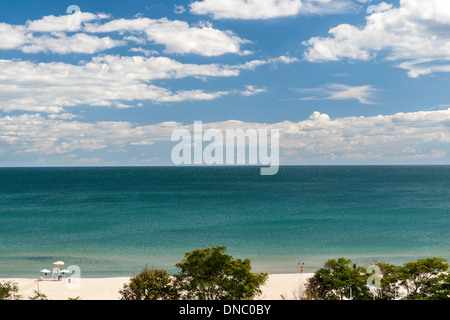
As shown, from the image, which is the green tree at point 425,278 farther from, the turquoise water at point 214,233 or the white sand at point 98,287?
the turquoise water at point 214,233

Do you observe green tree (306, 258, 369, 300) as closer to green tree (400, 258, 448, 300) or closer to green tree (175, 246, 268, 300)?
green tree (400, 258, 448, 300)

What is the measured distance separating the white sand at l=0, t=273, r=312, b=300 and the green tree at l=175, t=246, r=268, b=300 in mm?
8936

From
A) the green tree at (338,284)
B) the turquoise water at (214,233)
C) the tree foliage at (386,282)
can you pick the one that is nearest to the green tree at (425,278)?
the tree foliage at (386,282)

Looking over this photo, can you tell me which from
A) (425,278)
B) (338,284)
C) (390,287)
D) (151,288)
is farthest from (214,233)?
(425,278)

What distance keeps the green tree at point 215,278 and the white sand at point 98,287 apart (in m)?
8.94

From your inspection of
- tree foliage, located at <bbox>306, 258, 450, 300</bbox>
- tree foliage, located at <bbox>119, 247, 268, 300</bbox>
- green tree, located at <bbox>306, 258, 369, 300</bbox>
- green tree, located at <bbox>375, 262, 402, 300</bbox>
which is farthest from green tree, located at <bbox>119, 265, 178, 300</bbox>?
green tree, located at <bbox>375, 262, 402, 300</bbox>

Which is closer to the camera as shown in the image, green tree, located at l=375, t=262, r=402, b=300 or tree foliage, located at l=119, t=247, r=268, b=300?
tree foliage, located at l=119, t=247, r=268, b=300

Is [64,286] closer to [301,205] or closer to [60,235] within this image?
[60,235]

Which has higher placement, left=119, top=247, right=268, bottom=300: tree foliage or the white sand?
left=119, top=247, right=268, bottom=300: tree foliage

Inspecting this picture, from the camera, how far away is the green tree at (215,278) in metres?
18.4

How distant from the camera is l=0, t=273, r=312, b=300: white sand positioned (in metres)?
28.2

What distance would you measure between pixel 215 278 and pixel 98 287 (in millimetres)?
16326
